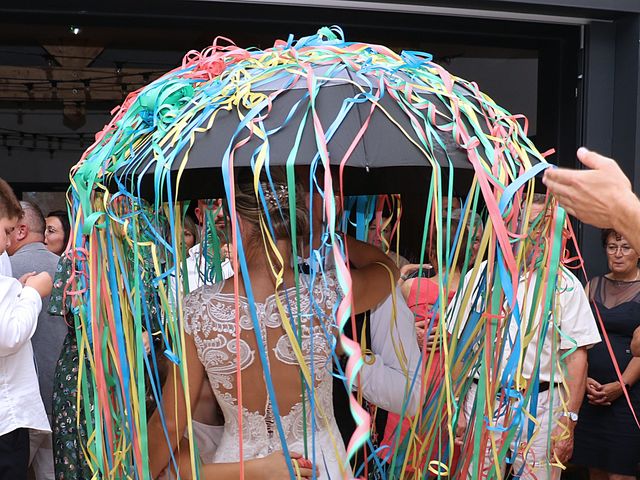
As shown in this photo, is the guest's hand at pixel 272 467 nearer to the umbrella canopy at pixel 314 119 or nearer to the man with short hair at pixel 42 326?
the umbrella canopy at pixel 314 119

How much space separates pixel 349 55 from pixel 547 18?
9.24 feet

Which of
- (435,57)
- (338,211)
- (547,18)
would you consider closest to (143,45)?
(435,57)

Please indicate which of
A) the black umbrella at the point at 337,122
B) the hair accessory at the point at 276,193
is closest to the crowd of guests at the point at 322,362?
the hair accessory at the point at 276,193

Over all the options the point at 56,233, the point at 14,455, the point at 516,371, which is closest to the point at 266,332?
the point at 516,371

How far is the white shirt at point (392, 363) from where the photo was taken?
2.26 metres

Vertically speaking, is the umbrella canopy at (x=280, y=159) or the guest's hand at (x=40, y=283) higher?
the umbrella canopy at (x=280, y=159)

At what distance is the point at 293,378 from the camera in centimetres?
181

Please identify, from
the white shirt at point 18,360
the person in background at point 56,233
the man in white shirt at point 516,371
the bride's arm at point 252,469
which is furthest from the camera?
the person in background at point 56,233

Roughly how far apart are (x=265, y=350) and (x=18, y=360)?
1.48 m

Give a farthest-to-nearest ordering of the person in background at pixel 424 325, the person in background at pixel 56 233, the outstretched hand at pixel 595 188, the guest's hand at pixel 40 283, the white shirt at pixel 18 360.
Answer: the person in background at pixel 56 233
the guest's hand at pixel 40 283
the white shirt at pixel 18 360
the person in background at pixel 424 325
the outstretched hand at pixel 595 188

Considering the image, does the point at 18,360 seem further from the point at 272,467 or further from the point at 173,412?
the point at 272,467

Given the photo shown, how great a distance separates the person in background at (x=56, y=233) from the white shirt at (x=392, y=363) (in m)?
2.26

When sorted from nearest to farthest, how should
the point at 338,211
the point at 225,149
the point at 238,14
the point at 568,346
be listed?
the point at 225,149, the point at 338,211, the point at 568,346, the point at 238,14

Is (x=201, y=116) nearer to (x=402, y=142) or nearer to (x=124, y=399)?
(x=402, y=142)
